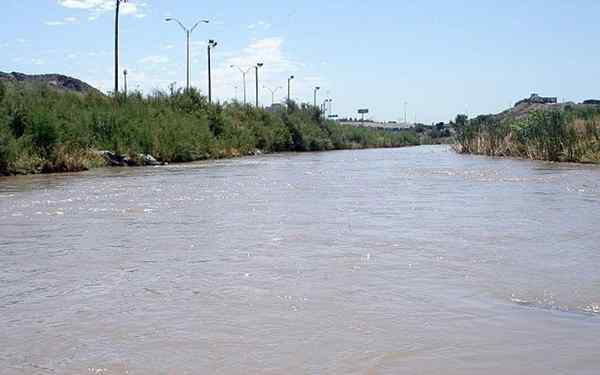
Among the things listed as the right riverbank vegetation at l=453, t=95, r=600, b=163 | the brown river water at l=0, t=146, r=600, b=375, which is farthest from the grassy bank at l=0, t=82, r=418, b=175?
the right riverbank vegetation at l=453, t=95, r=600, b=163

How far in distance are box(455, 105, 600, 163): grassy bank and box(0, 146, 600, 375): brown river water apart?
19.2 meters

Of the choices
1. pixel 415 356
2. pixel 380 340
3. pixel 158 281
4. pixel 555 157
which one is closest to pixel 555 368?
pixel 415 356

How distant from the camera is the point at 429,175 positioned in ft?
92.4

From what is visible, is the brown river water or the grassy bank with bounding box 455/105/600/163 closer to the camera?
the brown river water

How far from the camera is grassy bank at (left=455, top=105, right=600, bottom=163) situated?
1368 inches

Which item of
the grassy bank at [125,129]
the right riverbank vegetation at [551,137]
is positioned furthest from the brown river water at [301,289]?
the right riverbank vegetation at [551,137]

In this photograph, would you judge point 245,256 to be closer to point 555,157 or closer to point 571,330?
point 571,330

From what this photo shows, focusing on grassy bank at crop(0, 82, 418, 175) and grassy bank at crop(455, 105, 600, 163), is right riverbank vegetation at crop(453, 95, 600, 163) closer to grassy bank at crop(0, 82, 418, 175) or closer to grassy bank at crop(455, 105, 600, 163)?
grassy bank at crop(455, 105, 600, 163)

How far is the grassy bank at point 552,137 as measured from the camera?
34.8 metres

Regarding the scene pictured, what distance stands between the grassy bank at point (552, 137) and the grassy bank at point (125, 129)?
16.9m

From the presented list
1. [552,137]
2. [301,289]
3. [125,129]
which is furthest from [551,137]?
[301,289]

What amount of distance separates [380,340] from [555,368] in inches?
53.7

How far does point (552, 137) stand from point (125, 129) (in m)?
20.3

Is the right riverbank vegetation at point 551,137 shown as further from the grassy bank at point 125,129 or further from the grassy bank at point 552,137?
the grassy bank at point 125,129
